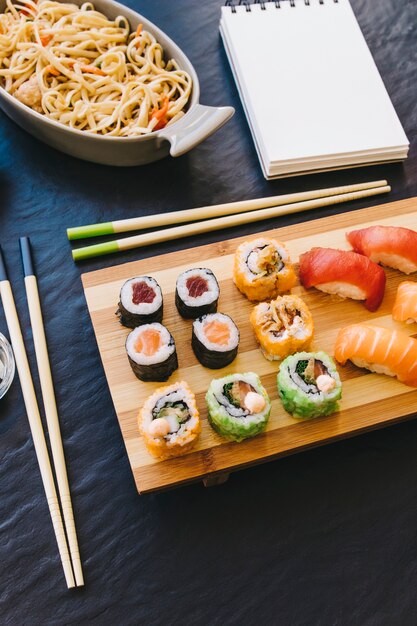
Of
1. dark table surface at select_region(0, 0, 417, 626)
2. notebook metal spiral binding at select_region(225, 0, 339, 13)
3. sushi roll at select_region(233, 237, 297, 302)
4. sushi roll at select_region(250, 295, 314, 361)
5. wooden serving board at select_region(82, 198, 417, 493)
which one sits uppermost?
notebook metal spiral binding at select_region(225, 0, 339, 13)

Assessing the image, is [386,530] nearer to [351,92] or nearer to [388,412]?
[388,412]

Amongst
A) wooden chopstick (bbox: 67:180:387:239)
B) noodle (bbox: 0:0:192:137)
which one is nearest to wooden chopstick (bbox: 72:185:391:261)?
wooden chopstick (bbox: 67:180:387:239)

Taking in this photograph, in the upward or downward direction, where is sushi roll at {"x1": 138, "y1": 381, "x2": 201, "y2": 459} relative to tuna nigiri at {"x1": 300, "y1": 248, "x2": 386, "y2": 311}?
downward

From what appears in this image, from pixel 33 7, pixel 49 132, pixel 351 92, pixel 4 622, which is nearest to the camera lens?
pixel 4 622

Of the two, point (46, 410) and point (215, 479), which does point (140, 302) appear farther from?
point (215, 479)

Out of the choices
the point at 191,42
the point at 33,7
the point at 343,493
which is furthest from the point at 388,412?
the point at 33,7

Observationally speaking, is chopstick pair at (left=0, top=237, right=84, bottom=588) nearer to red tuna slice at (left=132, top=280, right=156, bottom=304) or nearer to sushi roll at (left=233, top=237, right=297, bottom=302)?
red tuna slice at (left=132, top=280, right=156, bottom=304)
